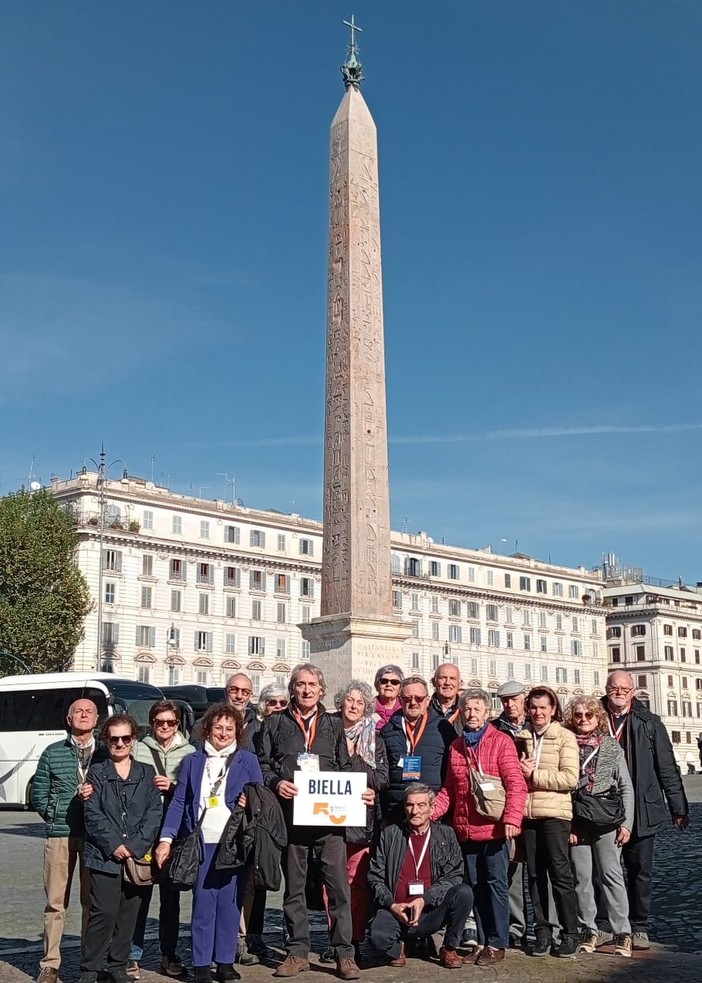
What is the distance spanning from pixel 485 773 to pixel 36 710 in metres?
21.2

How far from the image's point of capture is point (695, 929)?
925cm

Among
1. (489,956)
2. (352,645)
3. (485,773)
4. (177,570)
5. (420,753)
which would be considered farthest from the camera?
(177,570)

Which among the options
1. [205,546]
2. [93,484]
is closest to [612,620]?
[205,546]

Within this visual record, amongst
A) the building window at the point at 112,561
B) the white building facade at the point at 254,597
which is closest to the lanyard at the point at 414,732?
the white building facade at the point at 254,597

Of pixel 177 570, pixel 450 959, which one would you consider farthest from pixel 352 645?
pixel 177 570

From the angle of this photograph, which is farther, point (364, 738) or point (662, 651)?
point (662, 651)

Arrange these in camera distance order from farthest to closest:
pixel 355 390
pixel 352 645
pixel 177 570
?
pixel 177 570, pixel 355 390, pixel 352 645

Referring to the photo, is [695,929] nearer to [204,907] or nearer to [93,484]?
[204,907]

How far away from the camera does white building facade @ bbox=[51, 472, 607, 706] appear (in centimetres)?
5912

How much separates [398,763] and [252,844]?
1343 millimetres

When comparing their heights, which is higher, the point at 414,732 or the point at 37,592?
the point at 37,592

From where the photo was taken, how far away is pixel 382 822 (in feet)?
27.2

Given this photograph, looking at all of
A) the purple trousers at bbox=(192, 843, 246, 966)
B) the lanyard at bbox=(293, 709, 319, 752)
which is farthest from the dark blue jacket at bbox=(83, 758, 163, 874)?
the lanyard at bbox=(293, 709, 319, 752)

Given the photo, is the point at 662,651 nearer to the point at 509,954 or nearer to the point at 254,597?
the point at 254,597
